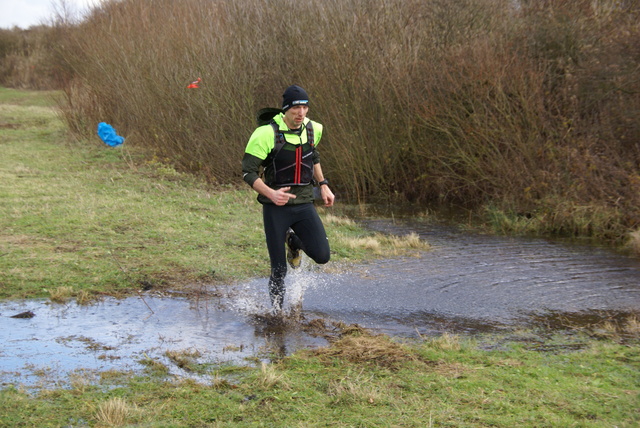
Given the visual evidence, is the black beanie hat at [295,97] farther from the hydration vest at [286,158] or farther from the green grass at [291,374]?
the green grass at [291,374]

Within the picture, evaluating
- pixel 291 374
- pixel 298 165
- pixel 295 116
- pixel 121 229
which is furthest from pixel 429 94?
pixel 291 374

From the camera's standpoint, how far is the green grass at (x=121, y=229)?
7.89 m

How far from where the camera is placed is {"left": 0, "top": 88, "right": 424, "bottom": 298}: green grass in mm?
7891

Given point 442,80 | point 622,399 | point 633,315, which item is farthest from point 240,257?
point 442,80

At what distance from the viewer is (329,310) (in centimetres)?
714

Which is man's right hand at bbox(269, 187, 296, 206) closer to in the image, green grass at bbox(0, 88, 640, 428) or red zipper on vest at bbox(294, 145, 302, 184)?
red zipper on vest at bbox(294, 145, 302, 184)

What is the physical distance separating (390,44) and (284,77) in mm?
2767

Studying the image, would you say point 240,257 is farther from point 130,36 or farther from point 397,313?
point 130,36

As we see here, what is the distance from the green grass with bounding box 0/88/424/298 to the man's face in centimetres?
236

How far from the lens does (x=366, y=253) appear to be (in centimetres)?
1000

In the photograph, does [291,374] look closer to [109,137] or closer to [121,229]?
[121,229]

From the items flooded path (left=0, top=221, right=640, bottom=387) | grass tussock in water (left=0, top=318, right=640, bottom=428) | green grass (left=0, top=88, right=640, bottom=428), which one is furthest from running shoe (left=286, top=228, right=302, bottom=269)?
grass tussock in water (left=0, top=318, right=640, bottom=428)

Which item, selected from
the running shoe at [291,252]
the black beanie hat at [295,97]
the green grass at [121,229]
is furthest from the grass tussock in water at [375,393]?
the green grass at [121,229]

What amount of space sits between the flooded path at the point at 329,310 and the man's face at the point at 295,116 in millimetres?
1782
